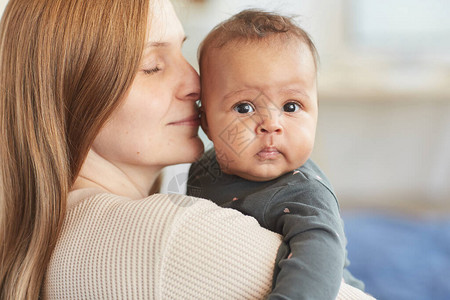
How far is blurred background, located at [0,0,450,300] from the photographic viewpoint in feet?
12.5

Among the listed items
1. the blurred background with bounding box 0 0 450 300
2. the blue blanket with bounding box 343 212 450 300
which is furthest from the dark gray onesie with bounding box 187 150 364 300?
the blurred background with bounding box 0 0 450 300

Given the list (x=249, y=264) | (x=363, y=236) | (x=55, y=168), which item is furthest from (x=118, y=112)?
(x=363, y=236)

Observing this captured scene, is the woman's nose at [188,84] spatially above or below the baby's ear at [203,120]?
above

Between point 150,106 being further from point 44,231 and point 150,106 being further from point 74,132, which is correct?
point 44,231

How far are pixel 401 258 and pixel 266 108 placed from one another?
4.14 feet

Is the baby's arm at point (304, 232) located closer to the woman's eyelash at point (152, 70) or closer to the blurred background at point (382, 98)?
the woman's eyelash at point (152, 70)

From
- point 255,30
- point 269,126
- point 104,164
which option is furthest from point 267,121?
point 104,164

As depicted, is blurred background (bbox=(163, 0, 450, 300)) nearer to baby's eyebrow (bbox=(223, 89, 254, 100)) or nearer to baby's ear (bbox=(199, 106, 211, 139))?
baby's ear (bbox=(199, 106, 211, 139))

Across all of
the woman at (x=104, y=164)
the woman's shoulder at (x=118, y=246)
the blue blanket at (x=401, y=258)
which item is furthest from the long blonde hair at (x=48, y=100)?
the blue blanket at (x=401, y=258)

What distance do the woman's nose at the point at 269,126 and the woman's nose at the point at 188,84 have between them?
0.22 m

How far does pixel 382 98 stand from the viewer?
388 cm

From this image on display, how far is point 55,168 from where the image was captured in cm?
110

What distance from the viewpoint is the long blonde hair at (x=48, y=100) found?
1077 millimetres

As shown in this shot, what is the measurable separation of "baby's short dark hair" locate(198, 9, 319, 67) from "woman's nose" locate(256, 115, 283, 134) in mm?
168
